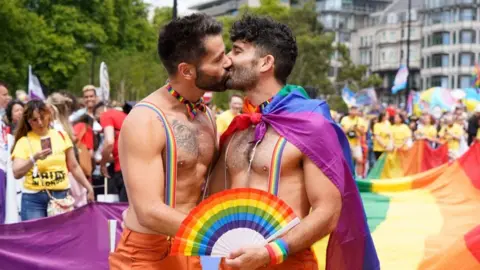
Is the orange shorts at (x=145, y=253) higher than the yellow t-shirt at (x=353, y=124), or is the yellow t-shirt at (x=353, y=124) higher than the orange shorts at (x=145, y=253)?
the orange shorts at (x=145, y=253)

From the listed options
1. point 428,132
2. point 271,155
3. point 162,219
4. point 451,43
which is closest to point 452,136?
point 428,132

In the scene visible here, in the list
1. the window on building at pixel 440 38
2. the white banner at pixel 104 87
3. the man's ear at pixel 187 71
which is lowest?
the window on building at pixel 440 38

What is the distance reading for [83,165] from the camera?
10398mm

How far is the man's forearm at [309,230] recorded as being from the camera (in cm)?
369

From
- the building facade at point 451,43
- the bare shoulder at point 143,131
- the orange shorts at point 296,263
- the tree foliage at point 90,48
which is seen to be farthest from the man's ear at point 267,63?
the building facade at point 451,43

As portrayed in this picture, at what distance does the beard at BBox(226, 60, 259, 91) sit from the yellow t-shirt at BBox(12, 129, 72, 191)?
4491 millimetres

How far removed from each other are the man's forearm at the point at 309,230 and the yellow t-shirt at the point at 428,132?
18824 millimetres

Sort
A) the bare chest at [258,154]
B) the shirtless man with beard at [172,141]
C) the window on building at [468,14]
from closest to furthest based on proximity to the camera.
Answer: the bare chest at [258,154], the shirtless man with beard at [172,141], the window on building at [468,14]

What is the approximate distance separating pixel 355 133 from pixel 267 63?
14.4 meters

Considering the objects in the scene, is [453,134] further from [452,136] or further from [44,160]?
[44,160]

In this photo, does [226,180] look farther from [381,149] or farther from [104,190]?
[381,149]

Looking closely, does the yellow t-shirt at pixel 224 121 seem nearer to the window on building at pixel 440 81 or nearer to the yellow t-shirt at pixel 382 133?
the yellow t-shirt at pixel 382 133

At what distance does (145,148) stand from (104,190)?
7111mm

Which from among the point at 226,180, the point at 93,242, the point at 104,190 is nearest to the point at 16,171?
the point at 93,242
